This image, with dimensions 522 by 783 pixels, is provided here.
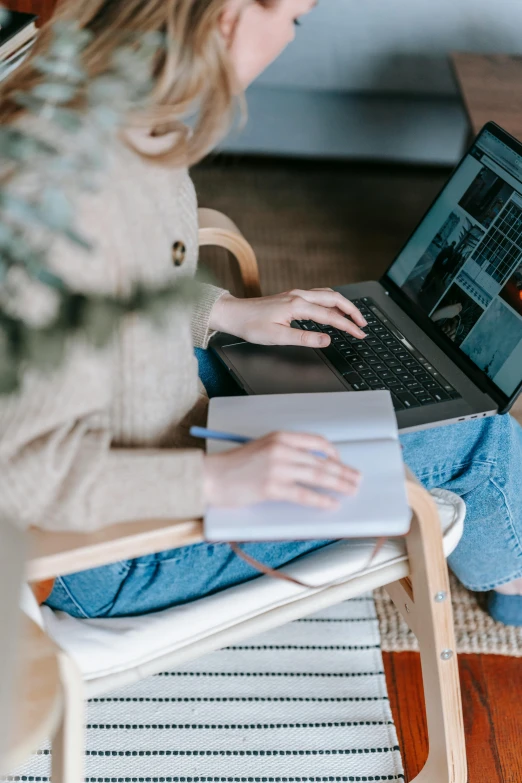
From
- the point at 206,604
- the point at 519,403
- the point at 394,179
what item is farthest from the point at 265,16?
the point at 394,179

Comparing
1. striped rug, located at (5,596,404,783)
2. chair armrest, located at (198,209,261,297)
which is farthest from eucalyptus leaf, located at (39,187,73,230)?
striped rug, located at (5,596,404,783)

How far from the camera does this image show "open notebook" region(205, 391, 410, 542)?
0.65m

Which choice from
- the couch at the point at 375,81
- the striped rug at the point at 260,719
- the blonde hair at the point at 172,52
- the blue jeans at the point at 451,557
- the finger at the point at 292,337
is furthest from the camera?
the couch at the point at 375,81

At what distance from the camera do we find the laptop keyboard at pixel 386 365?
3.05ft

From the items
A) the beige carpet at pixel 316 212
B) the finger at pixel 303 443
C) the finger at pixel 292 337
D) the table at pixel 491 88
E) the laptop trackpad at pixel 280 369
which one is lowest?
the beige carpet at pixel 316 212

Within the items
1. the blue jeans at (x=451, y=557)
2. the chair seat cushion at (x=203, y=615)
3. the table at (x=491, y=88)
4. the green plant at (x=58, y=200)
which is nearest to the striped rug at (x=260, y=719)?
the blue jeans at (x=451, y=557)

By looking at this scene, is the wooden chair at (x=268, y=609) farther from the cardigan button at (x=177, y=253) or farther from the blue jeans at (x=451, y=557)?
the cardigan button at (x=177, y=253)

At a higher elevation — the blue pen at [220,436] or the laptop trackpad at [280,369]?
the blue pen at [220,436]

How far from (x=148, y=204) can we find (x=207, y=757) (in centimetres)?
78

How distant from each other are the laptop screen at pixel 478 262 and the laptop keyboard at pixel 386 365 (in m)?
0.06

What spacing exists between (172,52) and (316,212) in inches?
63.6

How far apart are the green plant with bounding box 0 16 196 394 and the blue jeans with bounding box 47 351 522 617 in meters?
0.49

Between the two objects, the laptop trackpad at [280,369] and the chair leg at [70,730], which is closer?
the chair leg at [70,730]

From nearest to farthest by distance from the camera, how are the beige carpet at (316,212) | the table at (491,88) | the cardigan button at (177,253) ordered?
the cardigan button at (177,253)
the table at (491,88)
the beige carpet at (316,212)
